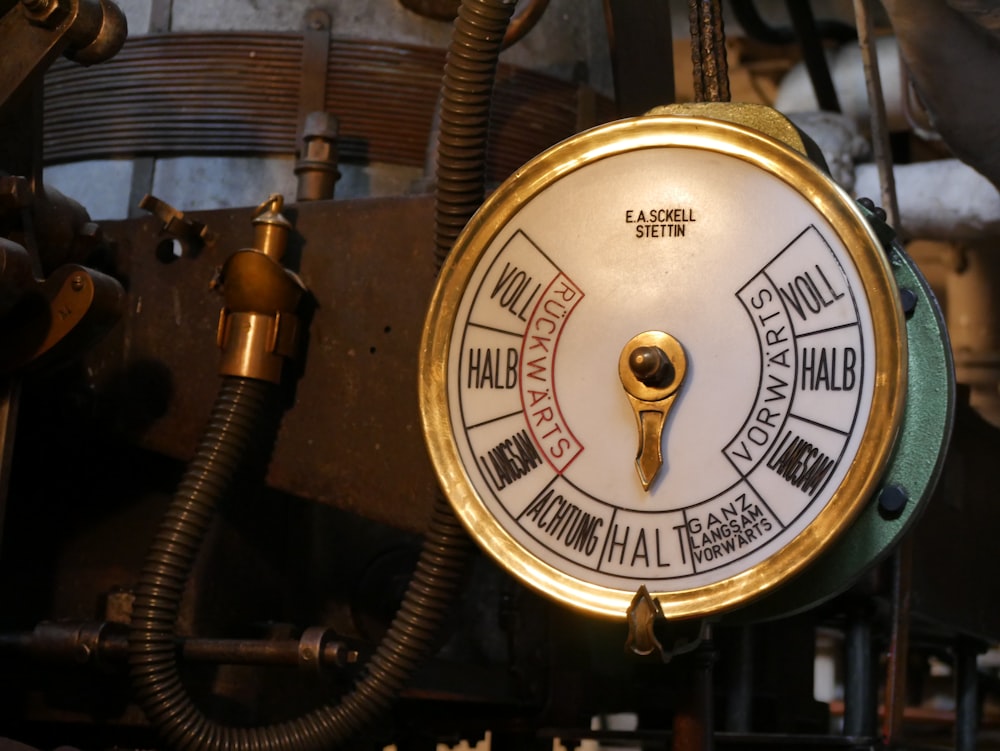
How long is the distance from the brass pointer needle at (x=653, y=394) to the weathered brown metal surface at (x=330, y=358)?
29 cm

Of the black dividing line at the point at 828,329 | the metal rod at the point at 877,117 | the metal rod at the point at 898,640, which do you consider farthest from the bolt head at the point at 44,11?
the metal rod at the point at 898,640

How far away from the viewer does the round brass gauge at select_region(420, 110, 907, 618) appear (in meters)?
0.90

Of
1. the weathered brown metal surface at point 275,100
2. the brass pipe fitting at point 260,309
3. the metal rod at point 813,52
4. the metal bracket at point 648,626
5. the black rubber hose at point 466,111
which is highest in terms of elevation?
the metal rod at point 813,52

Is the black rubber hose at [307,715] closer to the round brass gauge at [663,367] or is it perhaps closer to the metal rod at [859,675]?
the round brass gauge at [663,367]

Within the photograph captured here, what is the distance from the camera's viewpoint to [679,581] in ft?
3.02

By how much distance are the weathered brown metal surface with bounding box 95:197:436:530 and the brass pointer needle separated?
0.96 feet

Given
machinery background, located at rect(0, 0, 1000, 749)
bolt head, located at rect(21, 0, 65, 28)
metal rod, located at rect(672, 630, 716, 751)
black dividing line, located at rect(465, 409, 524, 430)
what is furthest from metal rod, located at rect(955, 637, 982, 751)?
bolt head, located at rect(21, 0, 65, 28)

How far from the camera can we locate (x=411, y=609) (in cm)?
108

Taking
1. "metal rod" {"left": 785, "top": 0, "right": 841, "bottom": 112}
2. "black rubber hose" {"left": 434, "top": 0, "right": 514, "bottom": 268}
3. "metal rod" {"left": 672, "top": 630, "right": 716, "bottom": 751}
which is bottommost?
"metal rod" {"left": 672, "top": 630, "right": 716, "bottom": 751}

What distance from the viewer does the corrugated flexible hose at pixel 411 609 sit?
3.54 feet

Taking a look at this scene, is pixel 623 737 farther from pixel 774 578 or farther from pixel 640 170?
pixel 640 170

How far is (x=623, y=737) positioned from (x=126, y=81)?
38.4 inches

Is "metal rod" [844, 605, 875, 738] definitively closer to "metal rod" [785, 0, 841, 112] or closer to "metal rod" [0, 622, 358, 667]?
"metal rod" [0, 622, 358, 667]

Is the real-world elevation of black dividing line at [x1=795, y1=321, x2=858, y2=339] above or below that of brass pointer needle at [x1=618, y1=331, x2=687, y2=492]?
above
